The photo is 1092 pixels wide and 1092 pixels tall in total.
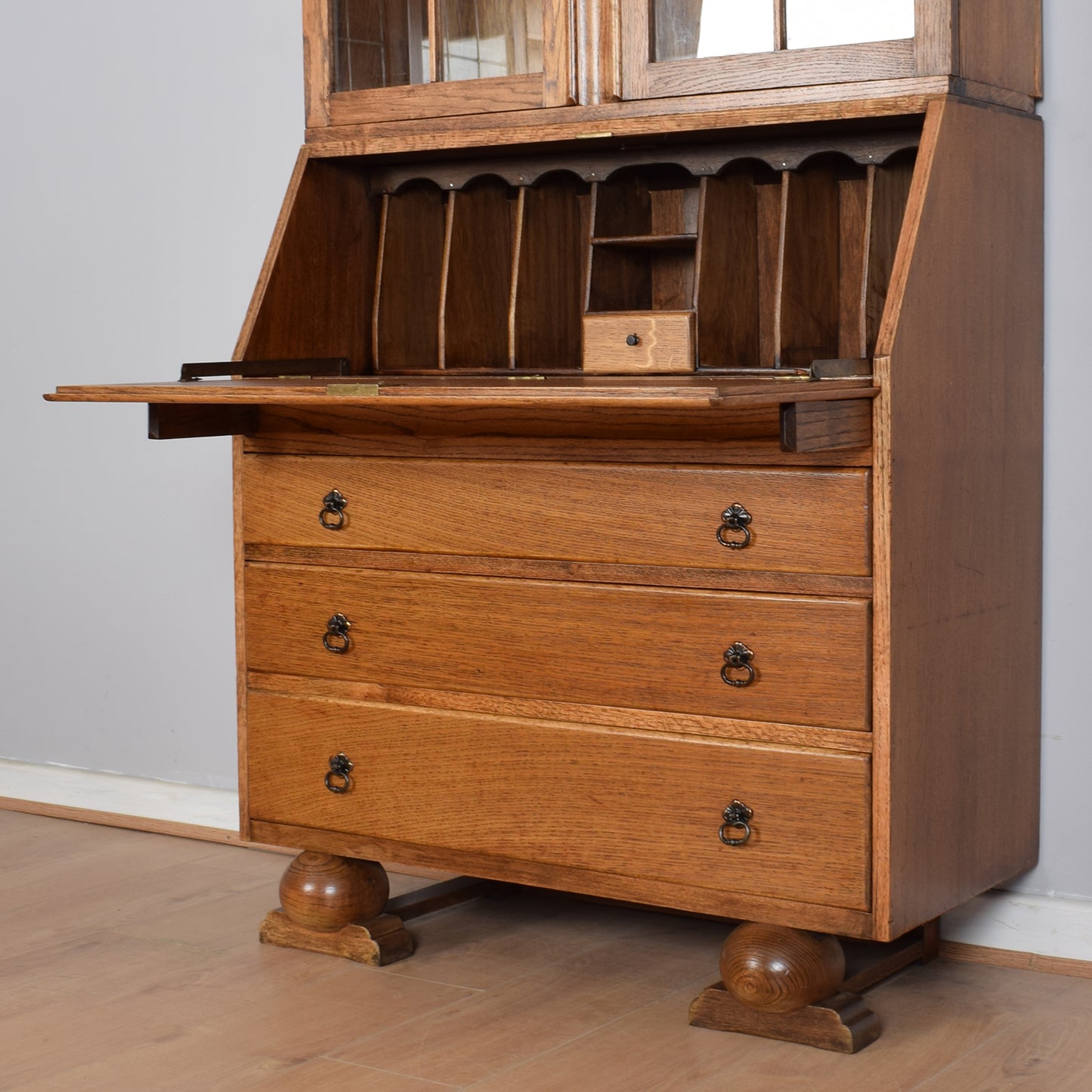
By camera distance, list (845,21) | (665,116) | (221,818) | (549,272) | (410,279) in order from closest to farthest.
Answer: (845,21) < (665,116) < (549,272) < (410,279) < (221,818)

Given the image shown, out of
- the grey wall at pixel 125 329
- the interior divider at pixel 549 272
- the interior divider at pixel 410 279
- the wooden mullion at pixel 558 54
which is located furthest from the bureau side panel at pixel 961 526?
the grey wall at pixel 125 329

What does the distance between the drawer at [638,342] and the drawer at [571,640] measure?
377 millimetres

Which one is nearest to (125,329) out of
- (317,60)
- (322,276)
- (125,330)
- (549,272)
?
(125,330)

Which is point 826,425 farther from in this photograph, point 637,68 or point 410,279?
point 410,279

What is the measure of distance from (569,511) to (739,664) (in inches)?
12.6

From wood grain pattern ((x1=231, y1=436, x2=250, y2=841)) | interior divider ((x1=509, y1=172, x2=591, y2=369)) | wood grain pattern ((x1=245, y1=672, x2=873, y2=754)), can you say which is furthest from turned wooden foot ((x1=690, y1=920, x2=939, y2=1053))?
interior divider ((x1=509, y1=172, x2=591, y2=369))

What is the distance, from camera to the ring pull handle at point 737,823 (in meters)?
2.13

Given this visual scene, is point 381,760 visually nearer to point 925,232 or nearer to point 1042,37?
point 925,232

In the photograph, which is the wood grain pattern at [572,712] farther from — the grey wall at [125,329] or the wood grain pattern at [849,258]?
the grey wall at [125,329]

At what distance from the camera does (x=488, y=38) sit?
96.5 inches

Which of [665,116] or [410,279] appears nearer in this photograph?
[665,116]

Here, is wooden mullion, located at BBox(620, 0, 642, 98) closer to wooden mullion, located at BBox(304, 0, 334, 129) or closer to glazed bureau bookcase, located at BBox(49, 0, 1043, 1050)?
glazed bureau bookcase, located at BBox(49, 0, 1043, 1050)

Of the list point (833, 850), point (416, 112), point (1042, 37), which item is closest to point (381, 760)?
point (833, 850)

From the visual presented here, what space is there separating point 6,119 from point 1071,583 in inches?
94.0
